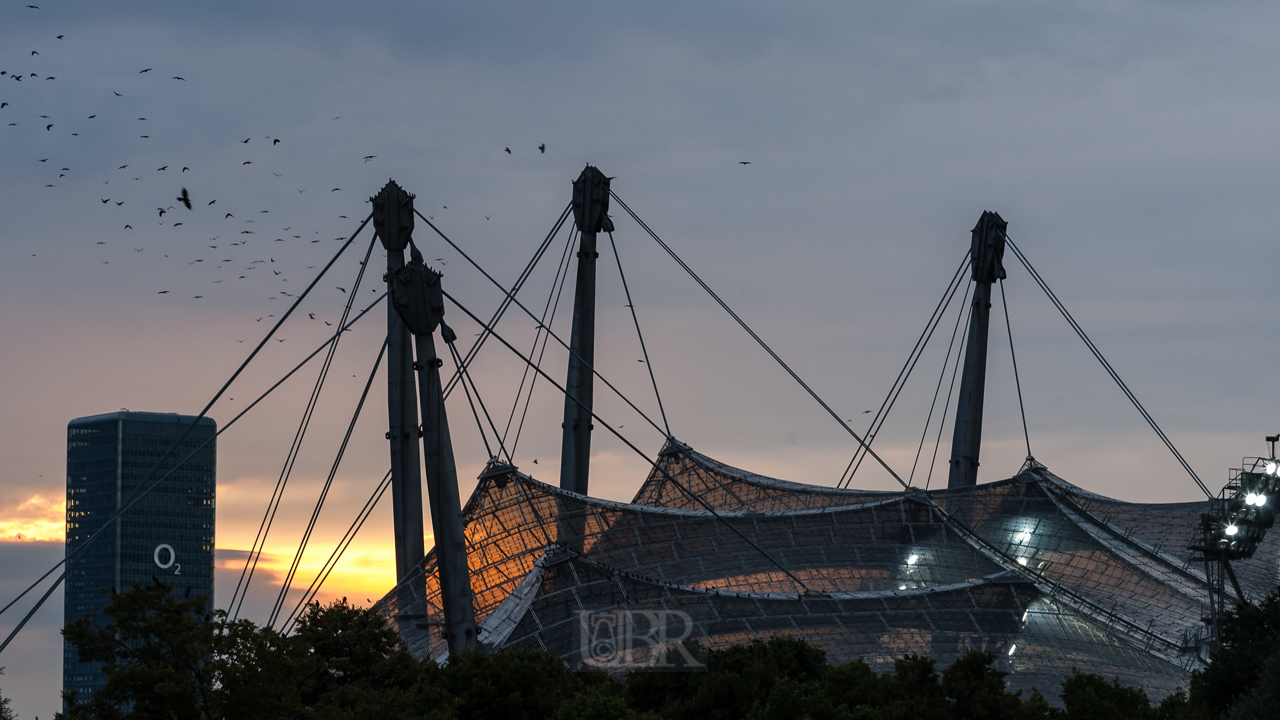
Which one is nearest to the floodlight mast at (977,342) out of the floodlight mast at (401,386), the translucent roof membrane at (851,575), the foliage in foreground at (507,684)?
the translucent roof membrane at (851,575)

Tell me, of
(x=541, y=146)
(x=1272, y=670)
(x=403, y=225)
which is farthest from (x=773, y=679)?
(x=541, y=146)

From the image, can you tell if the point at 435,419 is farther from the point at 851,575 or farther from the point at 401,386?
the point at 851,575

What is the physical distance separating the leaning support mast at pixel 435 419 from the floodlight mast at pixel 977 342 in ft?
133

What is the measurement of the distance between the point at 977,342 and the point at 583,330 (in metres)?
21.7

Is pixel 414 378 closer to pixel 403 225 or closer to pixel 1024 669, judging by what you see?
pixel 403 225

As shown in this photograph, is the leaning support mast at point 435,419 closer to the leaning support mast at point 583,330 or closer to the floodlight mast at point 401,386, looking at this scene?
the floodlight mast at point 401,386

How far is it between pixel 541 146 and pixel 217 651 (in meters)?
31.8

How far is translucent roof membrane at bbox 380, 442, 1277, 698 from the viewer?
67.2m

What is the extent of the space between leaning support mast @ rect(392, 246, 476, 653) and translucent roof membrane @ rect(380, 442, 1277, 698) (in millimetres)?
9407

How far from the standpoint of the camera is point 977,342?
301 feet

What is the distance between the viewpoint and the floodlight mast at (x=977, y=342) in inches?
3597

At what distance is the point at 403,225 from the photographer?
61.5 m

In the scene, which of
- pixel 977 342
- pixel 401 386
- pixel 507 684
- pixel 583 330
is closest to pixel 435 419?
pixel 401 386

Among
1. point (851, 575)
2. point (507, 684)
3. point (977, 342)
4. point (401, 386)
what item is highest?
point (977, 342)
